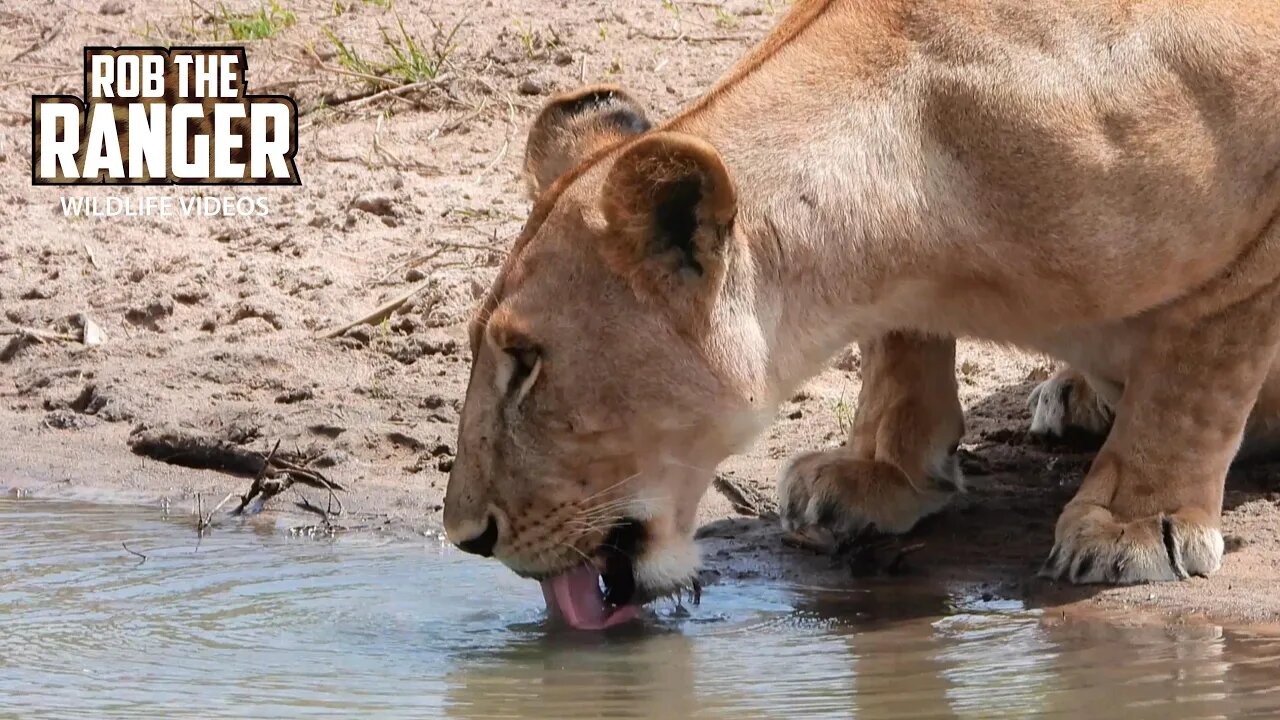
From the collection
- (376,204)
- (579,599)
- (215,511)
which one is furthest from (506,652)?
(376,204)

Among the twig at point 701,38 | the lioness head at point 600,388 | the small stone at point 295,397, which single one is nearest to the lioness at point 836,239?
the lioness head at point 600,388

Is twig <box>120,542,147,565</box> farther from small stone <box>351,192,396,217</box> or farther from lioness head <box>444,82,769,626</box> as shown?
small stone <box>351,192,396,217</box>

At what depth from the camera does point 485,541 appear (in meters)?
4.48

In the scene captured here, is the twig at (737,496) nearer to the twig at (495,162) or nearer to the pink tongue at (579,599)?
the pink tongue at (579,599)

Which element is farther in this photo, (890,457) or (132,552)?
(132,552)

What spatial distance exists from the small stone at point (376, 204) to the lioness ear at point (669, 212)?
404 centimetres

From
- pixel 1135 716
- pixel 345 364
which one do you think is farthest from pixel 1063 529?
pixel 345 364

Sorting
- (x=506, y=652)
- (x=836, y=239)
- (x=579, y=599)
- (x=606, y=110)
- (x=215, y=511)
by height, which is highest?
(x=606, y=110)

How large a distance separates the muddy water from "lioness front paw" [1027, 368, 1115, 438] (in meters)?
1.22

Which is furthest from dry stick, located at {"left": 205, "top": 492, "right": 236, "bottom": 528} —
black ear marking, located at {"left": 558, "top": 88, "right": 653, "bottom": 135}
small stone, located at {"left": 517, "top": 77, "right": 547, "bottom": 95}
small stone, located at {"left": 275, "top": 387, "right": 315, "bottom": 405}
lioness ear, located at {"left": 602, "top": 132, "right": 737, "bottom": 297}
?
small stone, located at {"left": 517, "top": 77, "right": 547, "bottom": 95}

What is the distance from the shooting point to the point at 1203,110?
4484mm

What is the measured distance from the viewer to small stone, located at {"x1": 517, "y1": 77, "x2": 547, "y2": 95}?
8742mm

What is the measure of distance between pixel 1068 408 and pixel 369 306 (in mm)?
2652

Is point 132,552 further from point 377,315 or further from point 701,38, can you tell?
point 701,38
